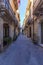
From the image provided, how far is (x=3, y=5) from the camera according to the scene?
13047 millimetres

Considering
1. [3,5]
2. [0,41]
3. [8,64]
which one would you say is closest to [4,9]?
[3,5]

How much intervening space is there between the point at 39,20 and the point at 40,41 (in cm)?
237

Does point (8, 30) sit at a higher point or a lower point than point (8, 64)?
higher

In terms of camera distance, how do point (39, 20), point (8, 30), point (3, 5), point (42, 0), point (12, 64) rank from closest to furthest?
point (12, 64)
point (42, 0)
point (3, 5)
point (39, 20)
point (8, 30)

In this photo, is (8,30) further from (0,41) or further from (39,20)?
(0,41)

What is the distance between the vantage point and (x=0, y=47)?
13.8 meters

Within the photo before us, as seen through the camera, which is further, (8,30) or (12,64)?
(8,30)

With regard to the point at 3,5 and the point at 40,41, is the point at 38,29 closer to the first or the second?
the point at 40,41

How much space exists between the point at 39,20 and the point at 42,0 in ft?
28.2

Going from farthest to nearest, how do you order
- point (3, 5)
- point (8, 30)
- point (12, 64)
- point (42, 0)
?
point (8, 30) < point (3, 5) < point (42, 0) < point (12, 64)

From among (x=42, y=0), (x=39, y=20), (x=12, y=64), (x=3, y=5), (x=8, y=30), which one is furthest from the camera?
(x=8, y=30)

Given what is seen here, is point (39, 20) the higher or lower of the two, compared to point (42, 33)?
higher

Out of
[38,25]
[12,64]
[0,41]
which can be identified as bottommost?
[12,64]

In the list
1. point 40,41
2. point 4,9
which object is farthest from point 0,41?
point 40,41
